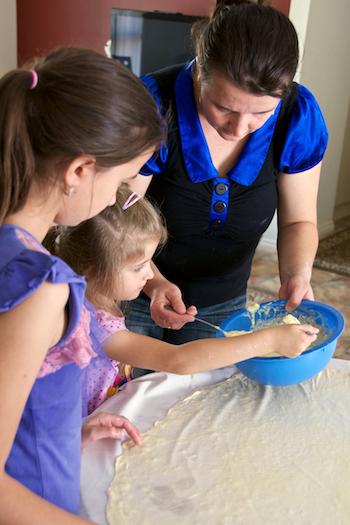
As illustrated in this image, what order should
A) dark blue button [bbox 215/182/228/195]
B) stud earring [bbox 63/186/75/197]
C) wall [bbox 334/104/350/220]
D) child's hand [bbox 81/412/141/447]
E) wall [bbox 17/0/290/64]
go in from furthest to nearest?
wall [bbox 334/104/350/220]
wall [bbox 17/0/290/64]
dark blue button [bbox 215/182/228/195]
child's hand [bbox 81/412/141/447]
stud earring [bbox 63/186/75/197]

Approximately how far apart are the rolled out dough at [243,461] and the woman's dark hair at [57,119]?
0.46 meters

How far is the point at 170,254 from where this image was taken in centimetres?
148

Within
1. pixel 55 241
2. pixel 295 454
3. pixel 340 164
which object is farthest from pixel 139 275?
pixel 340 164

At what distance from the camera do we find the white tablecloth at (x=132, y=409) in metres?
0.88

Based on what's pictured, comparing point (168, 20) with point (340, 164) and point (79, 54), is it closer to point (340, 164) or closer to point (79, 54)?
point (340, 164)

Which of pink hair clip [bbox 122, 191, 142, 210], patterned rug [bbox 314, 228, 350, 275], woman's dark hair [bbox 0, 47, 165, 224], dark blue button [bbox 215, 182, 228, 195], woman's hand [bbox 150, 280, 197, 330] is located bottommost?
patterned rug [bbox 314, 228, 350, 275]

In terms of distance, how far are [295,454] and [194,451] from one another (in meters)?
0.16

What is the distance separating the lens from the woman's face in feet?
3.62

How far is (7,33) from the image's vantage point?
417cm

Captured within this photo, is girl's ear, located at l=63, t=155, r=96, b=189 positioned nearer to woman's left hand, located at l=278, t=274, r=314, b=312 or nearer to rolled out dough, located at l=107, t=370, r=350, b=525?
rolled out dough, located at l=107, t=370, r=350, b=525

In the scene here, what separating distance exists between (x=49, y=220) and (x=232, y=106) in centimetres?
49

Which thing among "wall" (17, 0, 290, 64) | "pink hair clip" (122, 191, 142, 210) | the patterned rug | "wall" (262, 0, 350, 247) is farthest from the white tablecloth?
"wall" (17, 0, 290, 64)

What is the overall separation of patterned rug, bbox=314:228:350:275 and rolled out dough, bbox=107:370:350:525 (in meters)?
2.58

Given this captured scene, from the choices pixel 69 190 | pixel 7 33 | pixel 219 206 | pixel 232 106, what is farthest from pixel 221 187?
pixel 7 33
